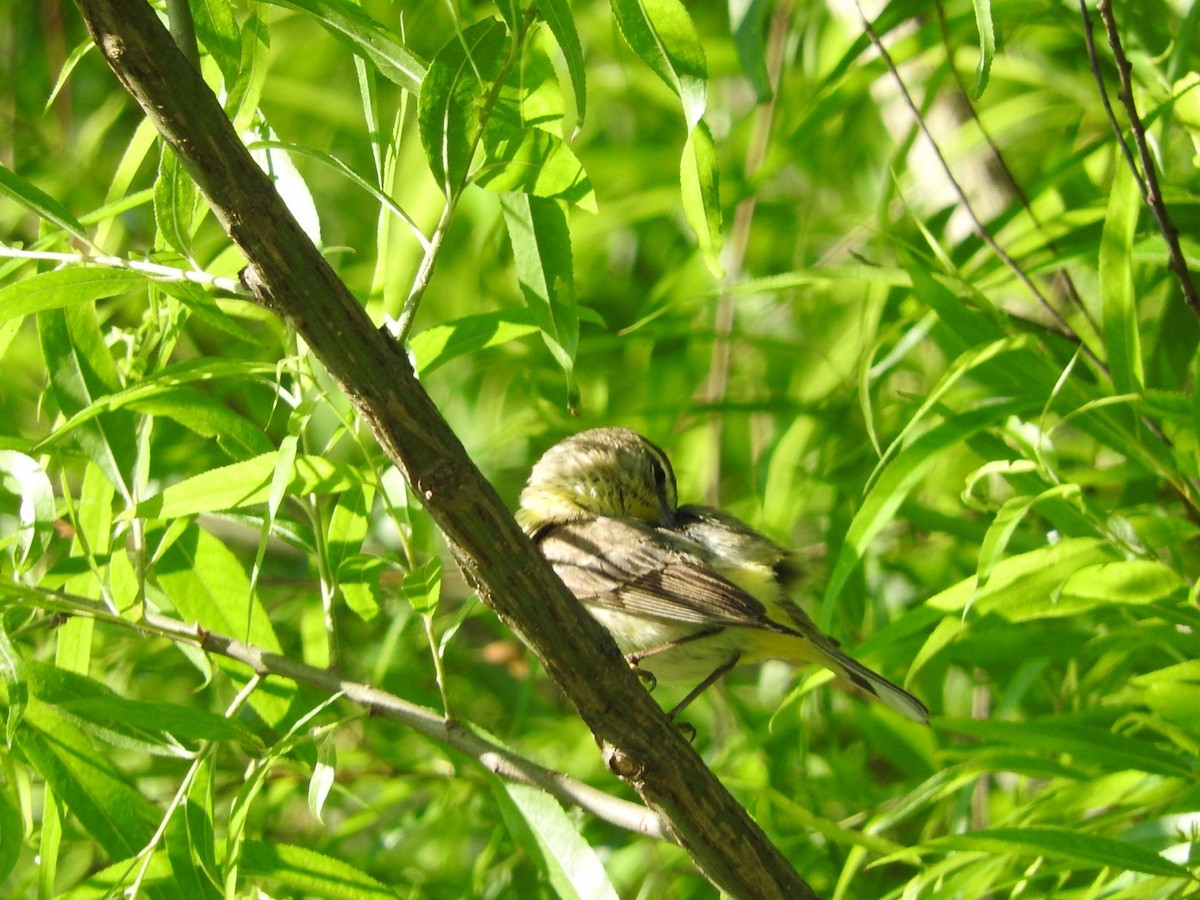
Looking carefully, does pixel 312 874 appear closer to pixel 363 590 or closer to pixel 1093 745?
pixel 363 590

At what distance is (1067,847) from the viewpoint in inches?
85.7

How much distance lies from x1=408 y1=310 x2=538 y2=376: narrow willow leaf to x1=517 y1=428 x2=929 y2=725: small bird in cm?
94

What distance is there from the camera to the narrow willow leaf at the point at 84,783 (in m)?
2.36

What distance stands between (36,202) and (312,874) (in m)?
1.17

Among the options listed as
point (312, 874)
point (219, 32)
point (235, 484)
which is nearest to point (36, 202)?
point (219, 32)

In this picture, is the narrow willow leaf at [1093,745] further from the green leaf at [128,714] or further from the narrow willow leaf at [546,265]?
the green leaf at [128,714]

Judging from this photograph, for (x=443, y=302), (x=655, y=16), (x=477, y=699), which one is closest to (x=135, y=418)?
(x=655, y=16)

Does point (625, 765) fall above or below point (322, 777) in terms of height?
below

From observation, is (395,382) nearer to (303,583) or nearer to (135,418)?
(135,418)

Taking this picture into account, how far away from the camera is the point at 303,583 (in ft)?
14.9

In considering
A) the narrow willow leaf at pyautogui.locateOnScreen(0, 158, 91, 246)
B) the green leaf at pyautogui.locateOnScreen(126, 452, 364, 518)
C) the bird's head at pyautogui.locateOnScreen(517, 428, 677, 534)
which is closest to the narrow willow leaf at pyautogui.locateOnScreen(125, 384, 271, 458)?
the green leaf at pyautogui.locateOnScreen(126, 452, 364, 518)

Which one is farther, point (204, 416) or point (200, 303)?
point (204, 416)

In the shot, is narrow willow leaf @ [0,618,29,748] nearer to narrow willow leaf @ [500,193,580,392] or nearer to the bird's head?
narrow willow leaf @ [500,193,580,392]

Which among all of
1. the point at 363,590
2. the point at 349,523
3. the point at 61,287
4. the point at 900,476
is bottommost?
the point at 900,476
